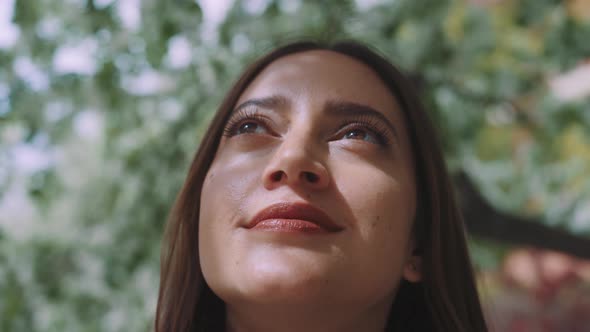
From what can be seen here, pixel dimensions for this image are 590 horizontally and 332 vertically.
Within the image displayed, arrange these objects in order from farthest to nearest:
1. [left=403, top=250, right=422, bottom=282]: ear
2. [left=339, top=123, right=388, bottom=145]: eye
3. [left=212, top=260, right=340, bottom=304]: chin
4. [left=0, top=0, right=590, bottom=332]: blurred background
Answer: [left=0, top=0, right=590, bottom=332]: blurred background, [left=403, top=250, right=422, bottom=282]: ear, [left=339, top=123, right=388, bottom=145]: eye, [left=212, top=260, right=340, bottom=304]: chin

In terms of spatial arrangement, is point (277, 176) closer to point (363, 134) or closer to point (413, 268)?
point (363, 134)

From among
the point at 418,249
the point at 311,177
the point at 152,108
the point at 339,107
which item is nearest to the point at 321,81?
the point at 339,107

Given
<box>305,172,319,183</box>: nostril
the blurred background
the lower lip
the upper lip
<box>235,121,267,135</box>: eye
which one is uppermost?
the blurred background

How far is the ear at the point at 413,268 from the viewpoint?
6.39 ft

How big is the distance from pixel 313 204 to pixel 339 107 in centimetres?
36

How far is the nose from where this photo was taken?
5.41 ft

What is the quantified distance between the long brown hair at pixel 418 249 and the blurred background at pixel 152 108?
911mm

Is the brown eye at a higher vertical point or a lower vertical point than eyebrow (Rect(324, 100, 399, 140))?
lower

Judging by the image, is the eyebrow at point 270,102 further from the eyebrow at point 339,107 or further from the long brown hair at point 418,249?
the long brown hair at point 418,249

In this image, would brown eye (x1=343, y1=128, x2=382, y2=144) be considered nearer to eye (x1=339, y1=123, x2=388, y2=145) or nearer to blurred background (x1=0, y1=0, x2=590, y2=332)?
eye (x1=339, y1=123, x2=388, y2=145)

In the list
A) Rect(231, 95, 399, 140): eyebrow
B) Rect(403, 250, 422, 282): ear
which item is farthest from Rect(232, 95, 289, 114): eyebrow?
Rect(403, 250, 422, 282): ear

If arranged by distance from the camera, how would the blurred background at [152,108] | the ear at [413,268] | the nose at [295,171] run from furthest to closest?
the blurred background at [152,108] < the ear at [413,268] < the nose at [295,171]

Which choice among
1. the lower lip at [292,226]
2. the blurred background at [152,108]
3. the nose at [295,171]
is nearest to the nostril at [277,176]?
the nose at [295,171]

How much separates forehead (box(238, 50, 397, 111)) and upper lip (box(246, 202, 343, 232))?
1.19 feet
